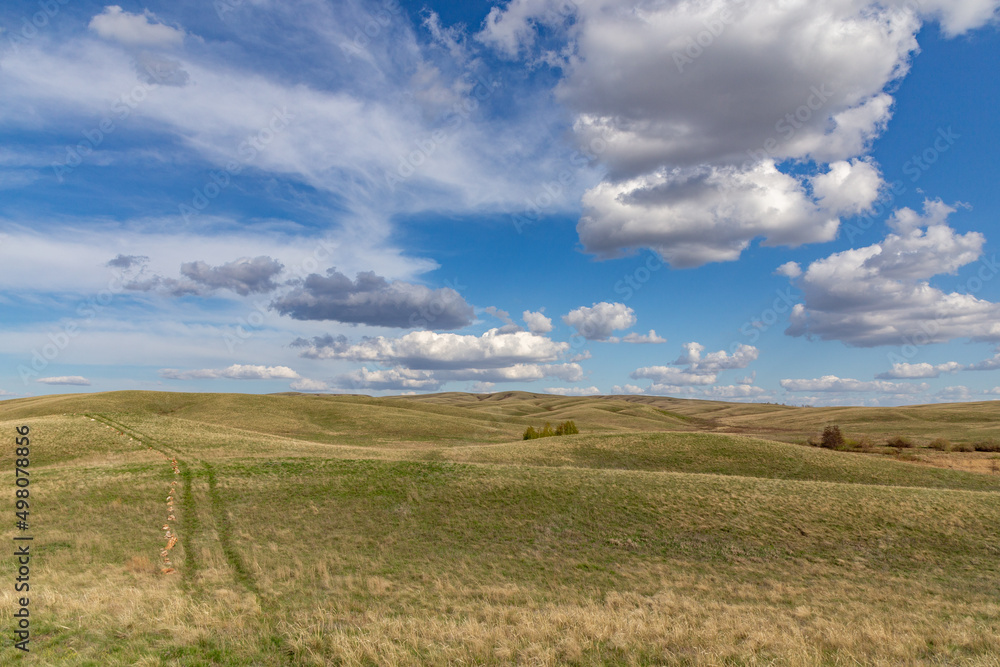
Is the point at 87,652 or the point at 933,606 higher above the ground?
the point at 87,652

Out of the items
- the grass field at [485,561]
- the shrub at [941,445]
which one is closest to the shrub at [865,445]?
the shrub at [941,445]

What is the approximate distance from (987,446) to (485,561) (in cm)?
8617

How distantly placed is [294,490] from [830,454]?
50.5 metres

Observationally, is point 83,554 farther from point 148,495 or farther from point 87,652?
point 87,652

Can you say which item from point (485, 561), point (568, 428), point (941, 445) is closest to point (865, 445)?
point (941, 445)

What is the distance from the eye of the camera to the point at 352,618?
12.9 meters

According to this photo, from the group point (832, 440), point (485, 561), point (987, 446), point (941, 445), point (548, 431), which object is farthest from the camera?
point (548, 431)

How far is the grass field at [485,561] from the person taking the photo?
414 inches

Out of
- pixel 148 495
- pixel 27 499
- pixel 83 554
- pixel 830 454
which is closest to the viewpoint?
pixel 83 554

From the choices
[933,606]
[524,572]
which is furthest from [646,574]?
[933,606]

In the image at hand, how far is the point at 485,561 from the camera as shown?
21.4m

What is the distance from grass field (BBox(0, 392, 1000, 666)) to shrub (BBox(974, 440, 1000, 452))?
115ft

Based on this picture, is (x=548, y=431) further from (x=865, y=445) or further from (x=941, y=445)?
(x=941, y=445)

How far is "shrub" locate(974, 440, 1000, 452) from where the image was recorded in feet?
223
